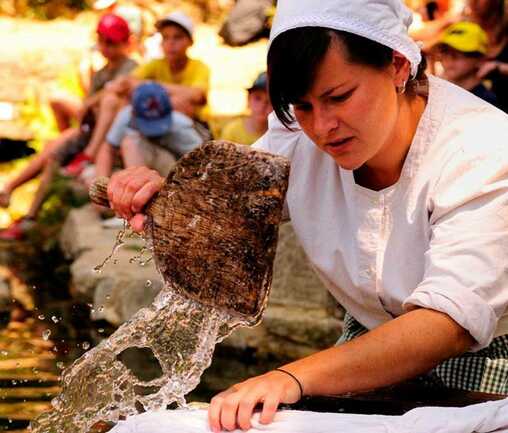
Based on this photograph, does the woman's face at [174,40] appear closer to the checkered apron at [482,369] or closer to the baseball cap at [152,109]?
the baseball cap at [152,109]

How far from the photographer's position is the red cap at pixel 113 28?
10.1 meters

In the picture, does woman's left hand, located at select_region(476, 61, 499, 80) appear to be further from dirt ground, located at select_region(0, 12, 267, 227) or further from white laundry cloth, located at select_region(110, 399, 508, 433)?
white laundry cloth, located at select_region(110, 399, 508, 433)

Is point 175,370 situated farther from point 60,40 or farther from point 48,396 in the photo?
point 60,40

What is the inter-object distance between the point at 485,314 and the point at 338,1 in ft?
2.57

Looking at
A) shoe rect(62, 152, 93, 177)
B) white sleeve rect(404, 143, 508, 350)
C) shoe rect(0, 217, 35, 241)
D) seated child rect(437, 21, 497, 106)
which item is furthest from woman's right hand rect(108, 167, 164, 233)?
shoe rect(62, 152, 93, 177)

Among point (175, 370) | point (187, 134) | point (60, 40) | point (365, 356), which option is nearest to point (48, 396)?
point (175, 370)

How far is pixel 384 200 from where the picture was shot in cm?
321

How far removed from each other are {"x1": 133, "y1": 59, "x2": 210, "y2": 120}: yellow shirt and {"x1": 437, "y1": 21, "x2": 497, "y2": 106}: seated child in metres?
2.54

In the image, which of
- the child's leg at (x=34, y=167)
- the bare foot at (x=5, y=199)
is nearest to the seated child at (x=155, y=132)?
the child's leg at (x=34, y=167)

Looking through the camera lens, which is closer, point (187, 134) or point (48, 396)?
point (48, 396)

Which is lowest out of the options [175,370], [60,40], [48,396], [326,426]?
[60,40]

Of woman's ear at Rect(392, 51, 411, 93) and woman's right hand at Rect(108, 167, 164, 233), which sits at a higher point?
woman's ear at Rect(392, 51, 411, 93)

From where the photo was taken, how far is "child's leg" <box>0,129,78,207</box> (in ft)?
34.4

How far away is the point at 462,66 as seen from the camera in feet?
23.7
